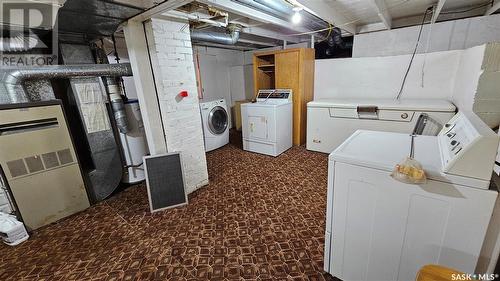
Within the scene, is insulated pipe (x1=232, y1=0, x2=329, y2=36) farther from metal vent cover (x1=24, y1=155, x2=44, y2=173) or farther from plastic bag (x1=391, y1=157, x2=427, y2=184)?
metal vent cover (x1=24, y1=155, x2=44, y2=173)

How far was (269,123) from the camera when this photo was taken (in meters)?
3.65

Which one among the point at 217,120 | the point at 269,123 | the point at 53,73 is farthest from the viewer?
the point at 217,120

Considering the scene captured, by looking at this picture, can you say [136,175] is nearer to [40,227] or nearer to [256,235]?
[40,227]

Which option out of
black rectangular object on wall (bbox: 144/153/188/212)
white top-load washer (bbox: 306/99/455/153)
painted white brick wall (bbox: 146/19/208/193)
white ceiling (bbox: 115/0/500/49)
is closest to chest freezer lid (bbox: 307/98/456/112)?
white top-load washer (bbox: 306/99/455/153)

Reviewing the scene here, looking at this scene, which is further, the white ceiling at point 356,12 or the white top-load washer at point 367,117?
the white top-load washer at point 367,117

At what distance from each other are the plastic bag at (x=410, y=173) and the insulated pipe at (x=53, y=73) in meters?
2.97

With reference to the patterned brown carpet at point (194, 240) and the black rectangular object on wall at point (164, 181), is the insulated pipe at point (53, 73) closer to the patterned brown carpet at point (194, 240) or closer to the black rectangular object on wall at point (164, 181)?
the black rectangular object on wall at point (164, 181)

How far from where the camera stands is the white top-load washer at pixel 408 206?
0.94 m

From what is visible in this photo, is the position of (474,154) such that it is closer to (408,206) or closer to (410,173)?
(410,173)

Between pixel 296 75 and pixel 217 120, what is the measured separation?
1786mm

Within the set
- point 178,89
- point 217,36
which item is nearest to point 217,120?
point 217,36

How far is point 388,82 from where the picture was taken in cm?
351

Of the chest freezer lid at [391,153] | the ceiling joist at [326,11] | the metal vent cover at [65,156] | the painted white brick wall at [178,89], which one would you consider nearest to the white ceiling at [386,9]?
the ceiling joist at [326,11]

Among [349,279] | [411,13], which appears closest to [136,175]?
[349,279]
